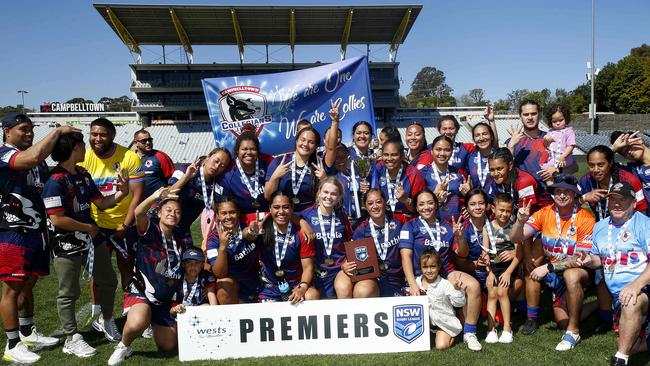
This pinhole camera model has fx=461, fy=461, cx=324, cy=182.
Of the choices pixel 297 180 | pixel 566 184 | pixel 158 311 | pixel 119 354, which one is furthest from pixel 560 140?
pixel 119 354

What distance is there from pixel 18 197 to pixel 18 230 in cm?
29

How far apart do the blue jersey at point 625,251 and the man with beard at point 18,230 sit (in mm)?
4635

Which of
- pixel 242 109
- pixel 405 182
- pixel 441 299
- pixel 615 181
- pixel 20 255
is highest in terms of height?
pixel 242 109

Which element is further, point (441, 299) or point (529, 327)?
point (529, 327)

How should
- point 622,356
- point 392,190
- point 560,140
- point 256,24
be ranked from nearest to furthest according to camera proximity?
point 622,356, point 392,190, point 560,140, point 256,24

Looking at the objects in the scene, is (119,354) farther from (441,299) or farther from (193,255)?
(441,299)

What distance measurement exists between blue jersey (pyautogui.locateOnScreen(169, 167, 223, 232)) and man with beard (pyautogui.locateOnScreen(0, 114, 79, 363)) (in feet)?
3.69

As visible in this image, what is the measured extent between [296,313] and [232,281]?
2.46ft

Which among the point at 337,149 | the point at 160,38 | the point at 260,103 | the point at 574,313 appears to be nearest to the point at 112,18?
the point at 160,38

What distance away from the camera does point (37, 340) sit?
4406 millimetres

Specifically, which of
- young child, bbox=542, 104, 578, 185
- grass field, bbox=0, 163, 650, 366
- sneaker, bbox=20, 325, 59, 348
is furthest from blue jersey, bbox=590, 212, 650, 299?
sneaker, bbox=20, 325, 59, 348

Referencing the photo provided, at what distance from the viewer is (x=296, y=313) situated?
405 cm

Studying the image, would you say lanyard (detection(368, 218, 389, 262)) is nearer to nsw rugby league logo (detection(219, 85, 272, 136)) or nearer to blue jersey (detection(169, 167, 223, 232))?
blue jersey (detection(169, 167, 223, 232))

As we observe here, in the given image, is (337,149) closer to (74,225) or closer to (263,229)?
(263,229)
